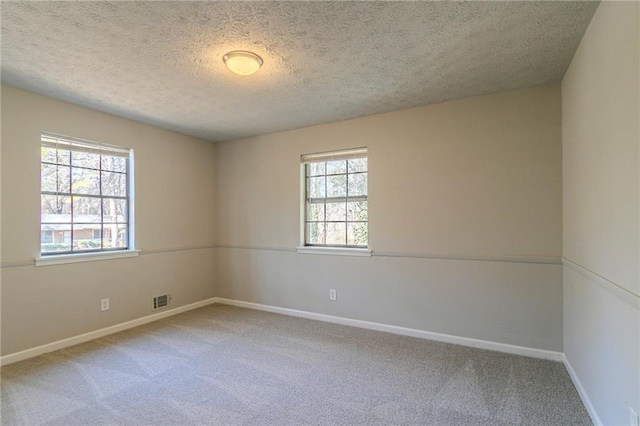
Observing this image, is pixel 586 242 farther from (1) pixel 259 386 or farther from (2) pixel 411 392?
(1) pixel 259 386

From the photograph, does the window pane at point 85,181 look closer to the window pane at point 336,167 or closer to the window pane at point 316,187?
the window pane at point 316,187

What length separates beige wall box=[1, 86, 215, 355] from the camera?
112 inches

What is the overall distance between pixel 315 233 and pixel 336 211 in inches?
17.1

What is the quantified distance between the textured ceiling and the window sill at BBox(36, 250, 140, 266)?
1.57 m

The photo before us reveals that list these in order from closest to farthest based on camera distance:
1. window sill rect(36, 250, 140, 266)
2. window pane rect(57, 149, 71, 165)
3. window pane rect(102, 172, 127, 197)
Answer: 1. window sill rect(36, 250, 140, 266)
2. window pane rect(57, 149, 71, 165)
3. window pane rect(102, 172, 127, 197)

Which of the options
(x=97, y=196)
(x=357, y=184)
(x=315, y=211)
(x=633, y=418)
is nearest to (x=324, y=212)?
(x=315, y=211)

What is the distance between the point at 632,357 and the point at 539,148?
1950 mm

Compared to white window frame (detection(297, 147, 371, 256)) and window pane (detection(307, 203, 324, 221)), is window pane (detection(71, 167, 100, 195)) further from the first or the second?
window pane (detection(307, 203, 324, 221))

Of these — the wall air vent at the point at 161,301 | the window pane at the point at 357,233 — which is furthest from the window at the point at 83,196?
the window pane at the point at 357,233

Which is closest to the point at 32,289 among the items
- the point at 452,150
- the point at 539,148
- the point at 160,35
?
the point at 160,35

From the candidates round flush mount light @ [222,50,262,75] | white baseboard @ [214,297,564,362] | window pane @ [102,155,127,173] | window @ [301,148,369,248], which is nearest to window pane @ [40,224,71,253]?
window pane @ [102,155,127,173]

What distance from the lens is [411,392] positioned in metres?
2.33

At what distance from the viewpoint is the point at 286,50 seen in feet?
7.38

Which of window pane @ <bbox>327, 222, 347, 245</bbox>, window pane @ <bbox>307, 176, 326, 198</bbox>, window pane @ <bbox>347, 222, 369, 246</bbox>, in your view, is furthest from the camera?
window pane @ <bbox>307, 176, 326, 198</bbox>
